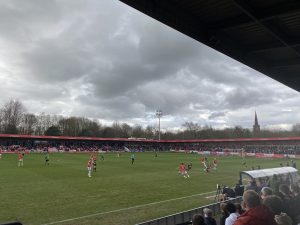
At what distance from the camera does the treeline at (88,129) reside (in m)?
117

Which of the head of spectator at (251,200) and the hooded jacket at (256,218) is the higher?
the head of spectator at (251,200)

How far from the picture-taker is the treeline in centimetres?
11744

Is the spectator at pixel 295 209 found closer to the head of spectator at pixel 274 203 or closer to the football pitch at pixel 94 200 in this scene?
the head of spectator at pixel 274 203

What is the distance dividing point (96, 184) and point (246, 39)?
→ 18.5 m

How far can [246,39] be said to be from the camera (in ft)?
29.6

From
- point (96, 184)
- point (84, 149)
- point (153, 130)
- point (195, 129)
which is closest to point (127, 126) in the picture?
point (153, 130)

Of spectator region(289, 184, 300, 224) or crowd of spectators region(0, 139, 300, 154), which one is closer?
spectator region(289, 184, 300, 224)

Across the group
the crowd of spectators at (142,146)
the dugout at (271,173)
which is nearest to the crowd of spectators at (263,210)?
the dugout at (271,173)

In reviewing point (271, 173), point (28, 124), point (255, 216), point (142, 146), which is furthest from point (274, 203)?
point (28, 124)

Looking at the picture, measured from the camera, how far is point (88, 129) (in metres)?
135

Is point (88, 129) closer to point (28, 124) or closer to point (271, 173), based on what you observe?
point (28, 124)

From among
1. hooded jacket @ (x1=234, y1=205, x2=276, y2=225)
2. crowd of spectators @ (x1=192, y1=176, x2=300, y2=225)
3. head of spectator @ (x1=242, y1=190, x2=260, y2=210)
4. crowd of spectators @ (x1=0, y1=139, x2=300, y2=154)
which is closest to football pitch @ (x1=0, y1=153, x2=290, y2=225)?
crowd of spectators @ (x1=192, y1=176, x2=300, y2=225)

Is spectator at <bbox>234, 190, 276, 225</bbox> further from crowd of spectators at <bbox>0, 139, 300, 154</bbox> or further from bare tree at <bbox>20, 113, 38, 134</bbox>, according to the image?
bare tree at <bbox>20, 113, 38, 134</bbox>

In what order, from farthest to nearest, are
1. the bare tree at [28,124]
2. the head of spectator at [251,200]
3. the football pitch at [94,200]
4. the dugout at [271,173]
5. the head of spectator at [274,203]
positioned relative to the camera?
the bare tree at [28,124] < the dugout at [271,173] < the football pitch at [94,200] < the head of spectator at [274,203] < the head of spectator at [251,200]
